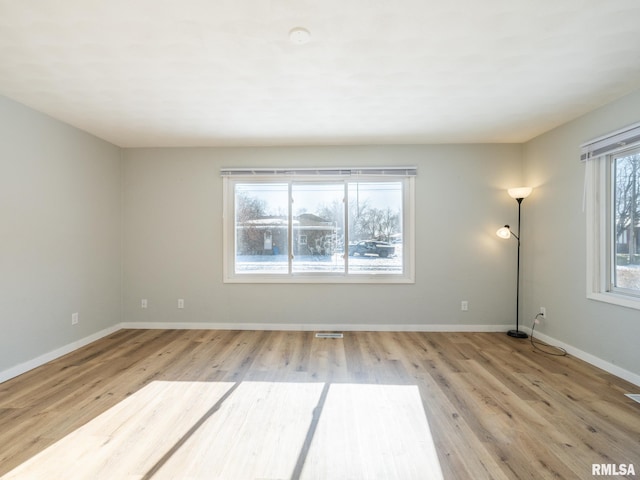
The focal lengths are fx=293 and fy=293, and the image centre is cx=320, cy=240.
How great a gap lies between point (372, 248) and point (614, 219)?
2458 mm

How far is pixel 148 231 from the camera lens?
402cm

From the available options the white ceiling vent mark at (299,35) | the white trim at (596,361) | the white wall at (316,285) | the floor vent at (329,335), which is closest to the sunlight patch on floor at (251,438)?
the floor vent at (329,335)

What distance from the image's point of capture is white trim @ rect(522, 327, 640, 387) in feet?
8.27

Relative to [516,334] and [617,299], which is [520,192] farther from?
[516,334]

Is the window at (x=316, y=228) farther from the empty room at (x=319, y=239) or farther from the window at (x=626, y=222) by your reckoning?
the window at (x=626, y=222)

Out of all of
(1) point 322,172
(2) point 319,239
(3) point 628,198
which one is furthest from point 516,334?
(1) point 322,172

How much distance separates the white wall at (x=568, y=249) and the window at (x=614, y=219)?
9cm

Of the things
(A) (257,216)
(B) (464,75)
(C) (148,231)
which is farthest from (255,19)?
(C) (148,231)

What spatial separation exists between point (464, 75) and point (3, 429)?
4039 millimetres

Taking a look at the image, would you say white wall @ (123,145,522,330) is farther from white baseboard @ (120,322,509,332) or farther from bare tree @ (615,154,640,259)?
bare tree @ (615,154,640,259)

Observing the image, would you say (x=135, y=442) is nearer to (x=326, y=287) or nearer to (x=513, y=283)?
(x=326, y=287)

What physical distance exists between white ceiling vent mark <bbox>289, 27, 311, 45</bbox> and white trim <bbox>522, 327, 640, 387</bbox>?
146 inches

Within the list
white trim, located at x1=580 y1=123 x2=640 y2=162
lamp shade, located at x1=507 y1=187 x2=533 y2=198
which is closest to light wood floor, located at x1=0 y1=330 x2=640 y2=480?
lamp shade, located at x1=507 y1=187 x2=533 y2=198

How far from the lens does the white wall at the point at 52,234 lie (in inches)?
103
